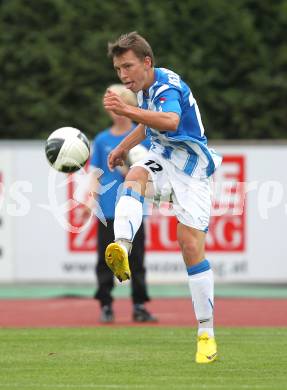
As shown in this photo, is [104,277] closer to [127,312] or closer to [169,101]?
[127,312]

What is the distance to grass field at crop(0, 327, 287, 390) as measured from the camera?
7.47 m

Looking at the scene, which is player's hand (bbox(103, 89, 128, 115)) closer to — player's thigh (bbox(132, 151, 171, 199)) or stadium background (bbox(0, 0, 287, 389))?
player's thigh (bbox(132, 151, 171, 199))

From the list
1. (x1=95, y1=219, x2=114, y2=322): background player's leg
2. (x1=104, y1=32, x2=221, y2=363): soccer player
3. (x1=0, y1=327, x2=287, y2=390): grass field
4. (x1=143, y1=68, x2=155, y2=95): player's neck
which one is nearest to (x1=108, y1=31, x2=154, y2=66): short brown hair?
(x1=104, y1=32, x2=221, y2=363): soccer player

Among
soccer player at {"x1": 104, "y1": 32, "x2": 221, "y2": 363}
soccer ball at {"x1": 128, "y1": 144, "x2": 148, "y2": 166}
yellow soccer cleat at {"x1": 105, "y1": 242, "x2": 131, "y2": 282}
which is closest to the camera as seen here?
A: yellow soccer cleat at {"x1": 105, "y1": 242, "x2": 131, "y2": 282}

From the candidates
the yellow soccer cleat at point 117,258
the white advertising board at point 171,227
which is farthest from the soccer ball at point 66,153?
the white advertising board at point 171,227

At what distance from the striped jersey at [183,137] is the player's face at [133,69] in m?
0.08

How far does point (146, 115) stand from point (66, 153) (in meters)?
1.27

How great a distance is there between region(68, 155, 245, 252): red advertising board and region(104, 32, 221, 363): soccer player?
A: 645cm

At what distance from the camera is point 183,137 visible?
832 cm

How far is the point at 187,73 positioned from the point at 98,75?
4.69ft

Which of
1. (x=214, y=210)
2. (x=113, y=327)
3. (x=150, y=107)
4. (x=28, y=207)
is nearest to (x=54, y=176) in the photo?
(x=28, y=207)

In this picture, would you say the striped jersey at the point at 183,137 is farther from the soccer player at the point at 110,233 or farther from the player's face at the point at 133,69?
the soccer player at the point at 110,233

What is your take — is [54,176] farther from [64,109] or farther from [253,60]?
[253,60]

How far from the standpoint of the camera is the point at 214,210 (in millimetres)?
14844
